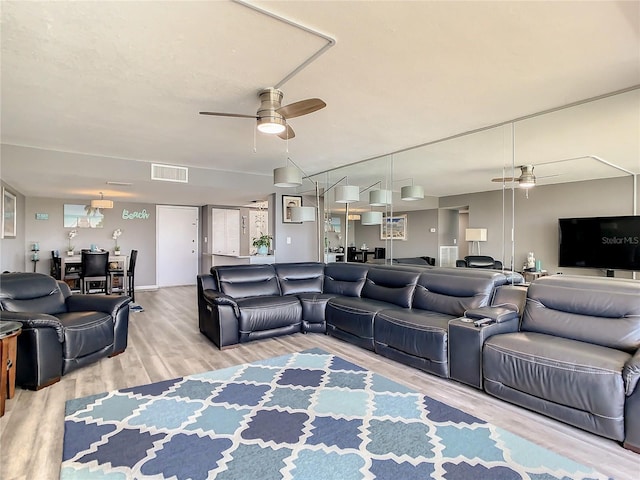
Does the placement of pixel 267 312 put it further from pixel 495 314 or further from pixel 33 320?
pixel 495 314

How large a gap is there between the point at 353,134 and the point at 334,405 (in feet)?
9.57

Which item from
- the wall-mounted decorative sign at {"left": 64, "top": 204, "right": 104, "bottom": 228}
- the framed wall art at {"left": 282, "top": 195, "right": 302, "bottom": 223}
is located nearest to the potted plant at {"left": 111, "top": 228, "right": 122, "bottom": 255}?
the wall-mounted decorative sign at {"left": 64, "top": 204, "right": 104, "bottom": 228}

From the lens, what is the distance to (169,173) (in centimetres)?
550

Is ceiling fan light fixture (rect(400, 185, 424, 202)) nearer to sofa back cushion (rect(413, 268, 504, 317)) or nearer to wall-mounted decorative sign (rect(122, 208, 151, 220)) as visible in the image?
sofa back cushion (rect(413, 268, 504, 317))

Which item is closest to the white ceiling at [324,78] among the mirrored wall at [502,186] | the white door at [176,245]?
the mirrored wall at [502,186]

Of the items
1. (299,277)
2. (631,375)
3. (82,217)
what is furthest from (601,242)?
(82,217)

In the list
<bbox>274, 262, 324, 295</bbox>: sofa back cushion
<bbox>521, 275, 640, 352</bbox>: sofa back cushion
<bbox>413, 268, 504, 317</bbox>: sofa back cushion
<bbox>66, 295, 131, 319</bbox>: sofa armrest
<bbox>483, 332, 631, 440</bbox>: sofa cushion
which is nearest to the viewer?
<bbox>483, 332, 631, 440</bbox>: sofa cushion

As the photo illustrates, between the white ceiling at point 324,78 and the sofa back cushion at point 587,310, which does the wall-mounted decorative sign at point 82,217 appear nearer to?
the white ceiling at point 324,78

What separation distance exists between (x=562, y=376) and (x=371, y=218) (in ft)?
12.0

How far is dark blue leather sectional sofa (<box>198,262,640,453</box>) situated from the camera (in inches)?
84.7

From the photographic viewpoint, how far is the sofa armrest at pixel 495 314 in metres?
2.84

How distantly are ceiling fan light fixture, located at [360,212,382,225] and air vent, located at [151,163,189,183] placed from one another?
9.72 feet

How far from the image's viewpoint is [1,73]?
245cm

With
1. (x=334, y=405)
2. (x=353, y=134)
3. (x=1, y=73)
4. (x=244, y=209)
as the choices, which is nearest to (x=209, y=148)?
→ (x=353, y=134)
